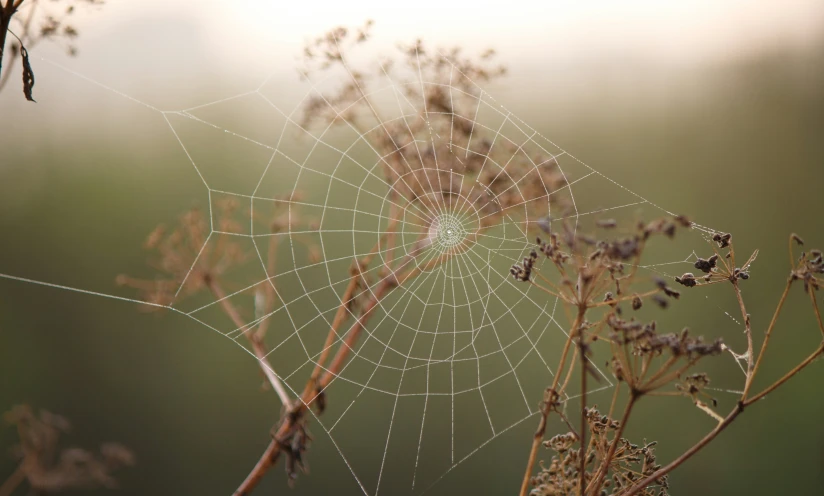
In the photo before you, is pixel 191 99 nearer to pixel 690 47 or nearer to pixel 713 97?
pixel 690 47

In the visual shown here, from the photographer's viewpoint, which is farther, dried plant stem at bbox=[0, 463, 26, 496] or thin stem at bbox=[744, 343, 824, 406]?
dried plant stem at bbox=[0, 463, 26, 496]

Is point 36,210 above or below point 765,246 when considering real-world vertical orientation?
below

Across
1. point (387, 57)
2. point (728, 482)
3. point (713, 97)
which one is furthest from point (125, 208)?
point (728, 482)

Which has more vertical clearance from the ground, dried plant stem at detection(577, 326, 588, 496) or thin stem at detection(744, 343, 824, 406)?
thin stem at detection(744, 343, 824, 406)

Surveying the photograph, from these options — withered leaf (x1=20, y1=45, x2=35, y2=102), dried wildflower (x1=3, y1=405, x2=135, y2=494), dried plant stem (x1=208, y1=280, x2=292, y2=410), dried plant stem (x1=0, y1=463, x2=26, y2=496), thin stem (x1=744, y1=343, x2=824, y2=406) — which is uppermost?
thin stem (x1=744, y1=343, x2=824, y2=406)

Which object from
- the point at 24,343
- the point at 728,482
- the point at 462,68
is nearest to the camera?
the point at 462,68

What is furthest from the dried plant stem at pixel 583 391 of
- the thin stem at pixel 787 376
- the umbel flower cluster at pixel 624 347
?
the thin stem at pixel 787 376

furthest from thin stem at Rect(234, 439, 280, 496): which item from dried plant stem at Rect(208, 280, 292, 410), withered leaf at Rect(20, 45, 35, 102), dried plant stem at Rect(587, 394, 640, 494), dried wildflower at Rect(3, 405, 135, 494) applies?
withered leaf at Rect(20, 45, 35, 102)

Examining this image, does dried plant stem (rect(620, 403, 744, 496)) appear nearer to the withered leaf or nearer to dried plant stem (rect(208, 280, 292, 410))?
dried plant stem (rect(208, 280, 292, 410))

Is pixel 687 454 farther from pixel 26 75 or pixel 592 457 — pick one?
pixel 26 75

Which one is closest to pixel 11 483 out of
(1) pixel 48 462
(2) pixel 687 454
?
(1) pixel 48 462

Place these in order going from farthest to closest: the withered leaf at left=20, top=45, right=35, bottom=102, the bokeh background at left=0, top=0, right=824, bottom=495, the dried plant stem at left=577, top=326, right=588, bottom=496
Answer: the bokeh background at left=0, top=0, right=824, bottom=495 → the withered leaf at left=20, top=45, right=35, bottom=102 → the dried plant stem at left=577, top=326, right=588, bottom=496
